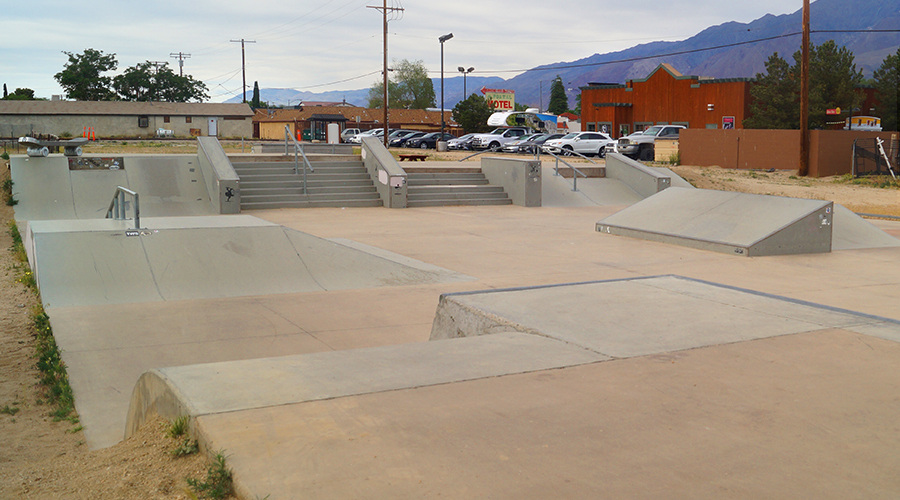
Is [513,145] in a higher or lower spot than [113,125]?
lower

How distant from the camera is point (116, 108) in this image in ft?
221

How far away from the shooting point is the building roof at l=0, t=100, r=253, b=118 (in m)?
63.4

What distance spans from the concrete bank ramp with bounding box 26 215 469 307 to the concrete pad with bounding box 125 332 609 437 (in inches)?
172

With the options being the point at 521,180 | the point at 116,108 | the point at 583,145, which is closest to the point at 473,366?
the point at 521,180

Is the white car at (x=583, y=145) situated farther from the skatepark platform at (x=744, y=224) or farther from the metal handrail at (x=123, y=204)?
the metal handrail at (x=123, y=204)

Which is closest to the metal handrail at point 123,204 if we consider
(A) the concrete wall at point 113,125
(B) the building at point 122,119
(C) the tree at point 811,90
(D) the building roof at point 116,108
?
(C) the tree at point 811,90

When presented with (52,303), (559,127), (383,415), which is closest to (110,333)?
(52,303)

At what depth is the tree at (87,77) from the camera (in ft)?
271

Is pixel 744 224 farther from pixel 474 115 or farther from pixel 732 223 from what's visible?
pixel 474 115

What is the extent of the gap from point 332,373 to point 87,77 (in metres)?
90.9

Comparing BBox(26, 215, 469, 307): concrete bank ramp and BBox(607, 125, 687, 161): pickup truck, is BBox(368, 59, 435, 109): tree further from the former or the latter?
BBox(26, 215, 469, 307): concrete bank ramp

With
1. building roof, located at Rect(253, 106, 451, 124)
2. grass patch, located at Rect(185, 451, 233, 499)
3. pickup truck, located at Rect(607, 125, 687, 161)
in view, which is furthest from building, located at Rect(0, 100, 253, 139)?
grass patch, located at Rect(185, 451, 233, 499)

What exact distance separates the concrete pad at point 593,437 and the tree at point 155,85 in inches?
3666

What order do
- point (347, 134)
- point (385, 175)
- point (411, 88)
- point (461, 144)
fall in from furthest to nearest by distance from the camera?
point (411, 88), point (347, 134), point (461, 144), point (385, 175)
